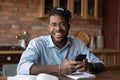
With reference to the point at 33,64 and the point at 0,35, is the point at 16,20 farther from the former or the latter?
the point at 33,64

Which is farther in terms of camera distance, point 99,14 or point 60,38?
point 99,14

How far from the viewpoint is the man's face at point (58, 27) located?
1.96m

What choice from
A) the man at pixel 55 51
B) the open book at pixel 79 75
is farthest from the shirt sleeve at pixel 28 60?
the open book at pixel 79 75

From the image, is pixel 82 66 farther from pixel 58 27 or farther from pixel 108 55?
pixel 108 55

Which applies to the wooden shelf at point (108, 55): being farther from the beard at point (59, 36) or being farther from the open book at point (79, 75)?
the open book at point (79, 75)

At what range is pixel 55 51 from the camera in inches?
78.8

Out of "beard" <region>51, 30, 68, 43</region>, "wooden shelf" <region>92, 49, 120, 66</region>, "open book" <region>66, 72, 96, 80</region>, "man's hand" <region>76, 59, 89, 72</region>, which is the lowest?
"wooden shelf" <region>92, 49, 120, 66</region>

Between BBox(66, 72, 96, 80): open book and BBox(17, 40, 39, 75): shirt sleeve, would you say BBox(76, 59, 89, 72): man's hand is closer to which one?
BBox(66, 72, 96, 80): open book

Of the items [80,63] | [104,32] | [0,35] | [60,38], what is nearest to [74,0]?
[104,32]

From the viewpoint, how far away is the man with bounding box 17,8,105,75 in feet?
5.75

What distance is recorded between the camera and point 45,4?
3.94m

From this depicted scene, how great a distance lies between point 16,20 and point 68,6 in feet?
2.87

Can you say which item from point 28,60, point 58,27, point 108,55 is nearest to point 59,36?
point 58,27

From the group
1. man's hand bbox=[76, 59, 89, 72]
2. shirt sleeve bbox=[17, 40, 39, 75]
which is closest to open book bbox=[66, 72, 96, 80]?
man's hand bbox=[76, 59, 89, 72]
